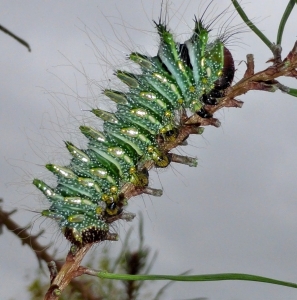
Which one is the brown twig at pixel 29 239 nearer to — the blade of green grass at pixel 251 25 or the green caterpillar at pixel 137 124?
the green caterpillar at pixel 137 124

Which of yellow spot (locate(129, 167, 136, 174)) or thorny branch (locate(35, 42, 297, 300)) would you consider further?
yellow spot (locate(129, 167, 136, 174))

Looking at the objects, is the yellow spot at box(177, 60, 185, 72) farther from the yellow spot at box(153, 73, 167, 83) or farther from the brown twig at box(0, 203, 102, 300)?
the brown twig at box(0, 203, 102, 300)

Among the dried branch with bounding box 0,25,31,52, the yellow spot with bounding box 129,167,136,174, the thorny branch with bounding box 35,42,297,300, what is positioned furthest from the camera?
the dried branch with bounding box 0,25,31,52

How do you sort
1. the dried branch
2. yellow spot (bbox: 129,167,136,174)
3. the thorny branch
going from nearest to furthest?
the thorny branch, yellow spot (bbox: 129,167,136,174), the dried branch

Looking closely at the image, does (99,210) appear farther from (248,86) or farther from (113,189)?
(248,86)

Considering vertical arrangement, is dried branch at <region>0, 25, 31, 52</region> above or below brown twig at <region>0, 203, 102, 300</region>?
above

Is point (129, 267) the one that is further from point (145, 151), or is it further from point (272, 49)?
point (272, 49)

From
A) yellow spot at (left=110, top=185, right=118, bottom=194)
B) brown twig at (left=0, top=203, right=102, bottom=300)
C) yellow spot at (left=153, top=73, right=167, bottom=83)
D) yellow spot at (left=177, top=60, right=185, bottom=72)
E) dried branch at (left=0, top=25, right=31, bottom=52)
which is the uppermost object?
dried branch at (left=0, top=25, right=31, bottom=52)

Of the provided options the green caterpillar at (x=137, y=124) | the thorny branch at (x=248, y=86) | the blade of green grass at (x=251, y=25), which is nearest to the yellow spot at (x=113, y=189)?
the green caterpillar at (x=137, y=124)

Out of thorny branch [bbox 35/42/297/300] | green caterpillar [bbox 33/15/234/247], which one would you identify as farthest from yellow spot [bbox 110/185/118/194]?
thorny branch [bbox 35/42/297/300]
